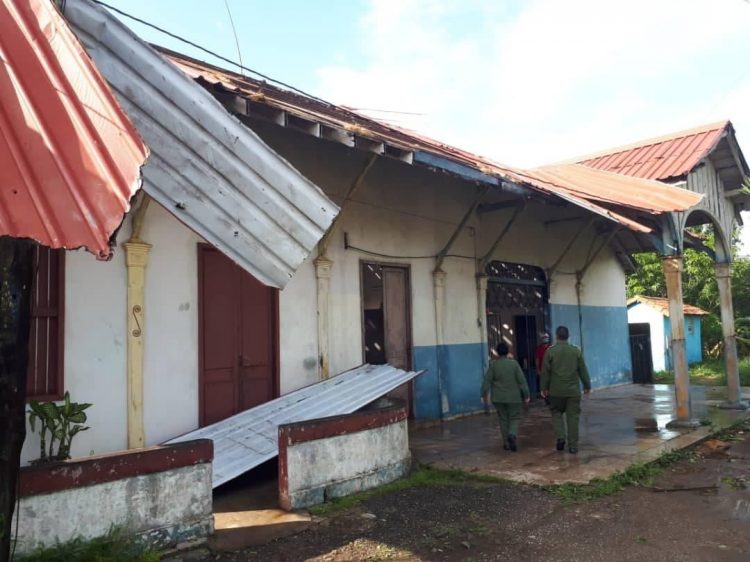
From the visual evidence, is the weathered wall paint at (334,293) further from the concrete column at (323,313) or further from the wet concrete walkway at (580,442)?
the wet concrete walkway at (580,442)

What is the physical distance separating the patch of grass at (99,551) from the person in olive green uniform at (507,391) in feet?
14.7

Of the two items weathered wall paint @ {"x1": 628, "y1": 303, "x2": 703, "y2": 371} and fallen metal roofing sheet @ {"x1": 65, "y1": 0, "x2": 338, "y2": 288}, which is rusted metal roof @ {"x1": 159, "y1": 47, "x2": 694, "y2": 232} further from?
weathered wall paint @ {"x1": 628, "y1": 303, "x2": 703, "y2": 371}

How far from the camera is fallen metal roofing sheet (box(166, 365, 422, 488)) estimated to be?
18.0 ft

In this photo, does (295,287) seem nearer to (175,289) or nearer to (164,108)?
(175,289)

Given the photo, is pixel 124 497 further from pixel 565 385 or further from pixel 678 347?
pixel 678 347

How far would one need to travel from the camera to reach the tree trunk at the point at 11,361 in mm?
2133

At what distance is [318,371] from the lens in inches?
307

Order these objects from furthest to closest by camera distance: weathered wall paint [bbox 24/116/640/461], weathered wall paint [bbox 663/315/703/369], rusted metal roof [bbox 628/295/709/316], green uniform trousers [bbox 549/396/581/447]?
weathered wall paint [bbox 663/315/703/369] → rusted metal roof [bbox 628/295/709/316] → green uniform trousers [bbox 549/396/581/447] → weathered wall paint [bbox 24/116/640/461]

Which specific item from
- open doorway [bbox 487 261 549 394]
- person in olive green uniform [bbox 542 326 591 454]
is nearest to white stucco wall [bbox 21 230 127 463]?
person in olive green uniform [bbox 542 326 591 454]

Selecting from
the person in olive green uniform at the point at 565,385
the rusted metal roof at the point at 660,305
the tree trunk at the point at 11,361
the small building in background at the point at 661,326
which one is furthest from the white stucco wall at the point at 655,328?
the tree trunk at the point at 11,361

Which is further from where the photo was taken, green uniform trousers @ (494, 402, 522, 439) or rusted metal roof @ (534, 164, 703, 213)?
rusted metal roof @ (534, 164, 703, 213)

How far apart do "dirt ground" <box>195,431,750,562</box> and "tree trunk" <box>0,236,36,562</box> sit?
2.27 metres

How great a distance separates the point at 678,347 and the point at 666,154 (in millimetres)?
4598

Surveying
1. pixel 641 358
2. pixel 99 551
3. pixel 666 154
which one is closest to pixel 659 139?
pixel 666 154
